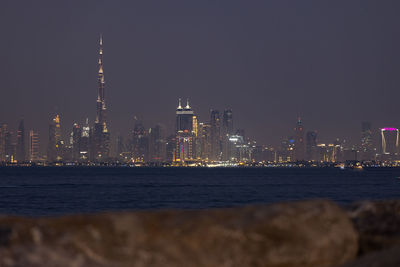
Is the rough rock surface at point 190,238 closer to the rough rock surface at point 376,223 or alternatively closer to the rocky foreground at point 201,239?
the rocky foreground at point 201,239

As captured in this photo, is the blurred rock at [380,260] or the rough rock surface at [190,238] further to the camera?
the blurred rock at [380,260]

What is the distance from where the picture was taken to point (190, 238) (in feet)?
27.7

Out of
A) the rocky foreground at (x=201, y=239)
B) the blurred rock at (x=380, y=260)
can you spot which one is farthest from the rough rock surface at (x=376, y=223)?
the blurred rock at (x=380, y=260)

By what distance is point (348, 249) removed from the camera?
30.4 feet

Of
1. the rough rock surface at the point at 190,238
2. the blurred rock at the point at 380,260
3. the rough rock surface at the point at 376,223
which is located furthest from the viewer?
the rough rock surface at the point at 376,223

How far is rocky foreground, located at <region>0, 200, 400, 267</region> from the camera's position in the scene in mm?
7793

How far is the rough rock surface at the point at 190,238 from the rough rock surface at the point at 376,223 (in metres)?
0.59

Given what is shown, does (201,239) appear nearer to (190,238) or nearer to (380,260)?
(190,238)

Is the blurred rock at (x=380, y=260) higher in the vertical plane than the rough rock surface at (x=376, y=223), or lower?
lower

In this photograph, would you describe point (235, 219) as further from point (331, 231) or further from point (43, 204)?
point (43, 204)

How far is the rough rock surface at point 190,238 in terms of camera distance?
7.78 meters

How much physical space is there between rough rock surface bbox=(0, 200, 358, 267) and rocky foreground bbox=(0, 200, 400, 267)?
1 centimetres

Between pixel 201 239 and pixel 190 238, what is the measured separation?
0.52 feet

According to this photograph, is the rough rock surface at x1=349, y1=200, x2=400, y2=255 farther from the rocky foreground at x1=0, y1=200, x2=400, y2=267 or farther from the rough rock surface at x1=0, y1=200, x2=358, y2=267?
the rough rock surface at x1=0, y1=200, x2=358, y2=267
